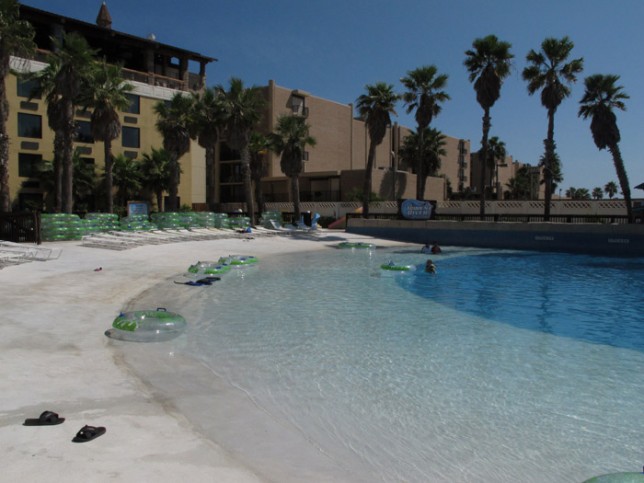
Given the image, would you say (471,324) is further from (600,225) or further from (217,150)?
(217,150)

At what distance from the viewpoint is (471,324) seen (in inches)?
420

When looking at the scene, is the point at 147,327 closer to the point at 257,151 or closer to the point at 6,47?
the point at 6,47

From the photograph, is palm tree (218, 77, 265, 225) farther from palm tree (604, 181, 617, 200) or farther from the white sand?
palm tree (604, 181, 617, 200)

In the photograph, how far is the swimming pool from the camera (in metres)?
4.93

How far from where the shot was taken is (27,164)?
4038cm

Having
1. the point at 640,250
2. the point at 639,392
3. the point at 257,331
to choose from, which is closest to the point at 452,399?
the point at 639,392

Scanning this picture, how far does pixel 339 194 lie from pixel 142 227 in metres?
26.1

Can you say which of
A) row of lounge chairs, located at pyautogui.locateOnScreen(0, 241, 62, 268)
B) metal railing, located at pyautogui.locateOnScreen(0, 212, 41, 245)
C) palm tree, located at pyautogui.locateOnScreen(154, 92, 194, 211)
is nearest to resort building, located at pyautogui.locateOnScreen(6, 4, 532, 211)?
palm tree, located at pyautogui.locateOnScreen(154, 92, 194, 211)

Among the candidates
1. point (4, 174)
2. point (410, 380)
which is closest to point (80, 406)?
point (410, 380)

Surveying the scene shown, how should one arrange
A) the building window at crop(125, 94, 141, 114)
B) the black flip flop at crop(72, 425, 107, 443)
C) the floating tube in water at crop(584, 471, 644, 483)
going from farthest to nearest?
1. the building window at crop(125, 94, 141, 114)
2. the black flip flop at crop(72, 425, 107, 443)
3. the floating tube in water at crop(584, 471, 644, 483)

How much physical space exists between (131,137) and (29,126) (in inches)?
321

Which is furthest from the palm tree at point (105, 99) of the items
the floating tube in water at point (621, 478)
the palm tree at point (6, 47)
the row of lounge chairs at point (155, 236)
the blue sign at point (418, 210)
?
the floating tube in water at point (621, 478)

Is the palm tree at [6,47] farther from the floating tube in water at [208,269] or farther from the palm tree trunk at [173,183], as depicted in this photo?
the palm tree trunk at [173,183]

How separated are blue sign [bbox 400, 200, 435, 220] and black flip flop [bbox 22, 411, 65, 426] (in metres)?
31.8
